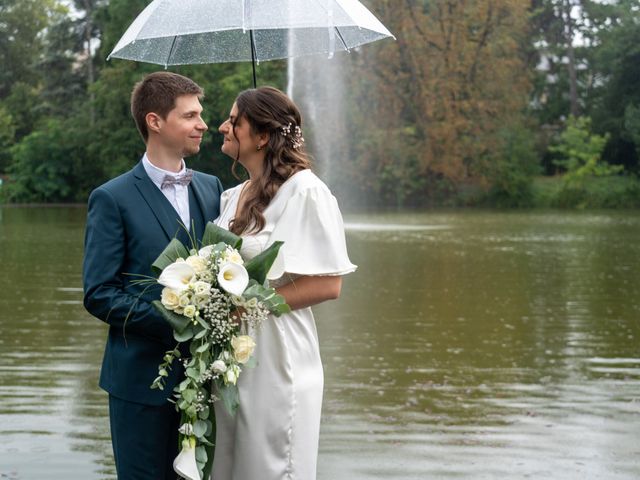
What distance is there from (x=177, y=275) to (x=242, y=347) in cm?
27

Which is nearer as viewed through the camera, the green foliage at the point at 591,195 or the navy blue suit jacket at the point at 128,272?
the navy blue suit jacket at the point at 128,272

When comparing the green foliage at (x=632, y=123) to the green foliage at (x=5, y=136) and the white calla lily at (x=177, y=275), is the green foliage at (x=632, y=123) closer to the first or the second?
the green foliage at (x=5, y=136)

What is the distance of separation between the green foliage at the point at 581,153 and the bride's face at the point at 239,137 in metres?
44.0

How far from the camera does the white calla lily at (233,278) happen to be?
323 centimetres

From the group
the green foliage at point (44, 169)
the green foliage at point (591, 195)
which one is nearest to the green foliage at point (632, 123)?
the green foliage at point (591, 195)

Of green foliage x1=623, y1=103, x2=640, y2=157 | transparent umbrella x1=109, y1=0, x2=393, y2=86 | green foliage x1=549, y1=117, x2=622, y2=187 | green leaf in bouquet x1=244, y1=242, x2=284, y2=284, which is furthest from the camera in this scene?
green foliage x1=623, y1=103, x2=640, y2=157

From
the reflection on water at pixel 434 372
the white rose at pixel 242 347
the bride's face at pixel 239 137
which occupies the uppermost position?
the bride's face at pixel 239 137

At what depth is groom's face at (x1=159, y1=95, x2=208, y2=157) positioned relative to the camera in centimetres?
363

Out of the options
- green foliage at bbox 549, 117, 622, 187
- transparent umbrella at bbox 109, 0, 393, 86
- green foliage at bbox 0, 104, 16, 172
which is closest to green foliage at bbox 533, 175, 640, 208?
green foliage at bbox 549, 117, 622, 187

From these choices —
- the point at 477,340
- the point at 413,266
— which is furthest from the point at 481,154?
the point at 477,340

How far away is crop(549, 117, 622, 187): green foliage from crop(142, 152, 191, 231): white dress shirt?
43.9 m

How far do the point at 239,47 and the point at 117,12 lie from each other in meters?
45.0

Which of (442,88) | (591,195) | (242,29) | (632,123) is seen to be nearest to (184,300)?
(242,29)

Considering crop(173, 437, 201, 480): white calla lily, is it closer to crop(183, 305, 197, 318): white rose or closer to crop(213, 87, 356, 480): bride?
crop(213, 87, 356, 480): bride
